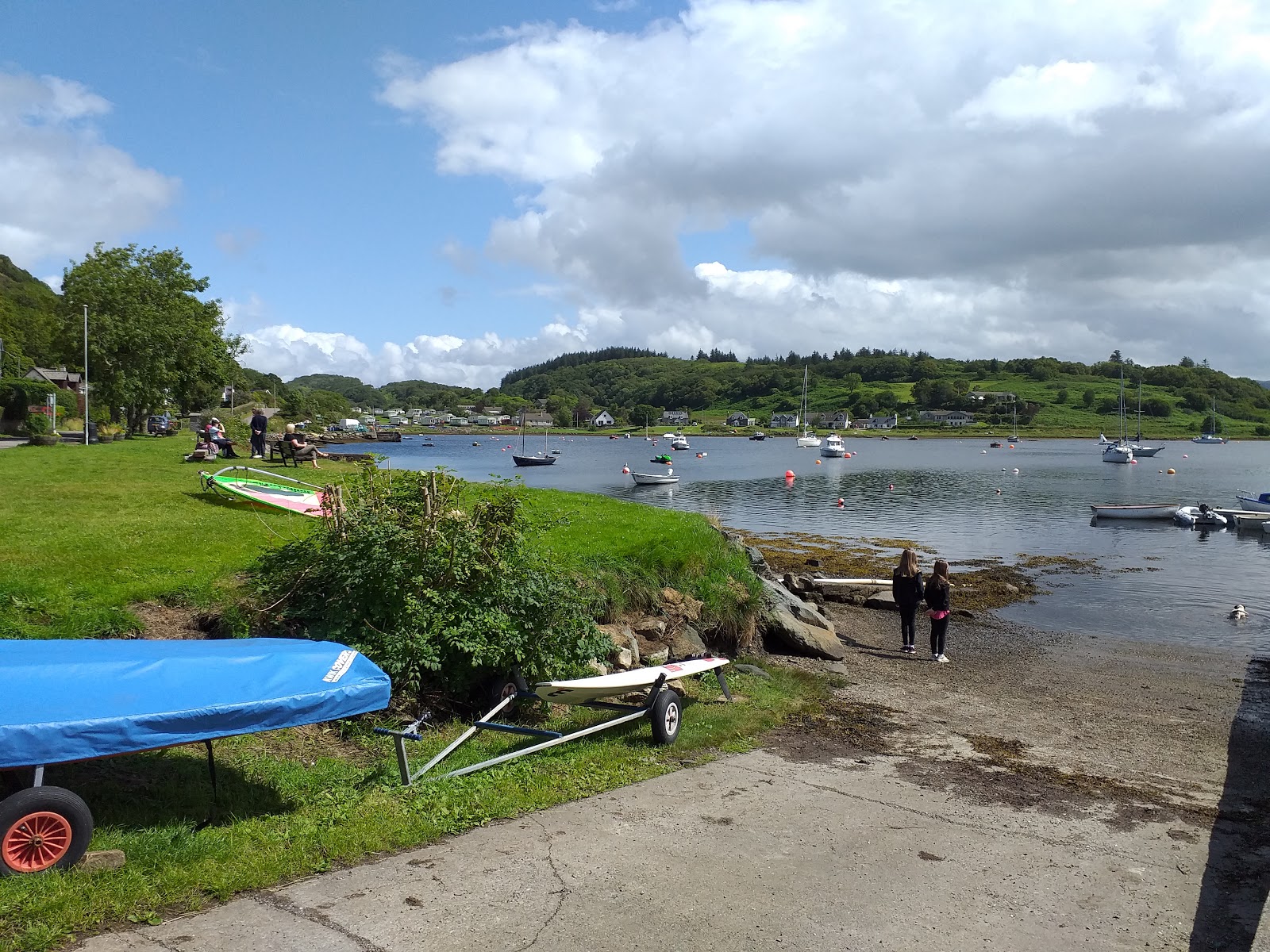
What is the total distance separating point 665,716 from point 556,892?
12.7 ft

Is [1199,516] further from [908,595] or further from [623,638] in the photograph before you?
[623,638]

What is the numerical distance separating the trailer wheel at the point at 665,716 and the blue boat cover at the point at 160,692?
333 cm

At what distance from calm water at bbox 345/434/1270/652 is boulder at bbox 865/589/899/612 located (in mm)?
3962

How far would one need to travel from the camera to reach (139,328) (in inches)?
1927

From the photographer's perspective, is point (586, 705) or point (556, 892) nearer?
point (556, 892)

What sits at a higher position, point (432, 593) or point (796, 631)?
point (432, 593)

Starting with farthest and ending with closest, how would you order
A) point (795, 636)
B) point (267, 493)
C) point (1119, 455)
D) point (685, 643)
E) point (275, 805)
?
point (1119, 455), point (267, 493), point (795, 636), point (685, 643), point (275, 805)

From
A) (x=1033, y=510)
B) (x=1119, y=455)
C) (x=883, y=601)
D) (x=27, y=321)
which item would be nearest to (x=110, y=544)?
(x=883, y=601)

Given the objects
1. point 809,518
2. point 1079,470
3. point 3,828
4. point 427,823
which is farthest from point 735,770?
point 1079,470

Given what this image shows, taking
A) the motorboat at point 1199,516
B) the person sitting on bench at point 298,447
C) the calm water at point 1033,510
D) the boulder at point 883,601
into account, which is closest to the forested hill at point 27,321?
the calm water at point 1033,510

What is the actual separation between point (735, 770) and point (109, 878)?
567 cm

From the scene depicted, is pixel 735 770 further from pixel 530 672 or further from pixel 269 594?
pixel 269 594

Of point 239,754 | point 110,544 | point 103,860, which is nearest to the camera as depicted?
point 103,860

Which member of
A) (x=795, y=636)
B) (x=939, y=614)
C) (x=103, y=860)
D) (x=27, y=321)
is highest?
(x=27, y=321)
